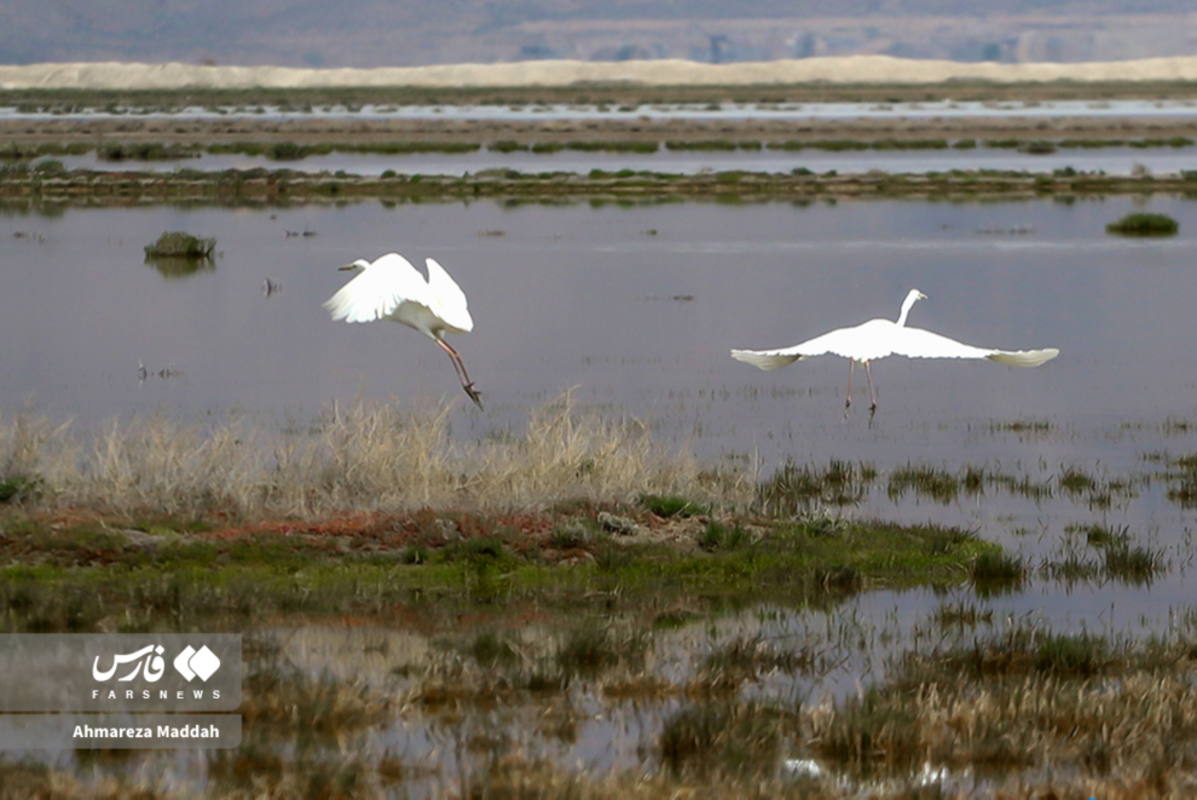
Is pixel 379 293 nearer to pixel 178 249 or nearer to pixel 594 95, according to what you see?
pixel 178 249

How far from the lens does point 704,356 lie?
23266 millimetres

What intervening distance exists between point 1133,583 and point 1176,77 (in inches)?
8030

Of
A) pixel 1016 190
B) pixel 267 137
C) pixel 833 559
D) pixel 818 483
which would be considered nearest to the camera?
pixel 833 559

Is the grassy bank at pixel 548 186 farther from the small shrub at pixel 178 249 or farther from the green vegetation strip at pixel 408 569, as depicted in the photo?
the green vegetation strip at pixel 408 569

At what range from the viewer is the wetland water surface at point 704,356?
9.32 meters

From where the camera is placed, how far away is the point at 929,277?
33.4 m

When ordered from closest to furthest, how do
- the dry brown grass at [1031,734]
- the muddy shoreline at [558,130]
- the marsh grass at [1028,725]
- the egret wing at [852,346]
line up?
the dry brown grass at [1031,734] < the marsh grass at [1028,725] < the egret wing at [852,346] < the muddy shoreline at [558,130]

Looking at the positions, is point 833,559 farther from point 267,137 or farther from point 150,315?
point 267,137

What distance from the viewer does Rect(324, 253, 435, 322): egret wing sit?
12.0 m

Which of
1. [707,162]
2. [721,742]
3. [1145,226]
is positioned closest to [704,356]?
[721,742]

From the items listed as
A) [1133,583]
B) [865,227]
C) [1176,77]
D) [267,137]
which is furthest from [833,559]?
[1176,77]

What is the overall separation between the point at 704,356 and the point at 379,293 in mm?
11659

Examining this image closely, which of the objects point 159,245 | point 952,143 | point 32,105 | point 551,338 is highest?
point 32,105

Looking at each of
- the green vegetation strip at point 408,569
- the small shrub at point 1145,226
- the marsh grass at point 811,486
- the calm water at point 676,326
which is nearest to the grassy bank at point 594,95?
the calm water at point 676,326
